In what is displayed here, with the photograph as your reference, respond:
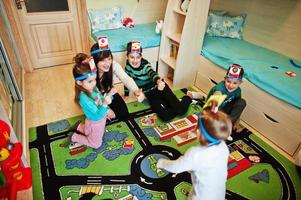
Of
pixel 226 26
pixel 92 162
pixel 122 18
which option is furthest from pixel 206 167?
pixel 122 18

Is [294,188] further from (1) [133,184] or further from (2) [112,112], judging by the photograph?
(2) [112,112]

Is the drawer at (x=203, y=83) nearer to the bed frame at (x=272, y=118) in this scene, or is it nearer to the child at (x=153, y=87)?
the bed frame at (x=272, y=118)

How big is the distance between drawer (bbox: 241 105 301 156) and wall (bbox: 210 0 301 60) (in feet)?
2.66

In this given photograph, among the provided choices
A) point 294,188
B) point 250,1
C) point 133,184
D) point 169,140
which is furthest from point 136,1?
point 294,188

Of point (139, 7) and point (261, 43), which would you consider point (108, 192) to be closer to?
point (261, 43)

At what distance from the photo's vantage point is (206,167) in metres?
1.04

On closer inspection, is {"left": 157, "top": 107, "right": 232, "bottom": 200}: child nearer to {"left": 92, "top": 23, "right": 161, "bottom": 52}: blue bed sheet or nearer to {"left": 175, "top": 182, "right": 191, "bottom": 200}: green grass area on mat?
{"left": 175, "top": 182, "right": 191, "bottom": 200}: green grass area on mat

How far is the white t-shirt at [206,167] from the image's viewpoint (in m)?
1.04

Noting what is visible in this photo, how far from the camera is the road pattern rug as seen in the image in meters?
1.46

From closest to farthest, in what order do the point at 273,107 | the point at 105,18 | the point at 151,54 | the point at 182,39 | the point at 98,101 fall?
the point at 98,101 < the point at 273,107 < the point at 182,39 < the point at 151,54 < the point at 105,18

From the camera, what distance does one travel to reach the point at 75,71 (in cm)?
155

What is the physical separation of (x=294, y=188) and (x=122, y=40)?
215 cm

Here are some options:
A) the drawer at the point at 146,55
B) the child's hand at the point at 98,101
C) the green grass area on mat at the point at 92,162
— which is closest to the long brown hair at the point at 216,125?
the green grass area on mat at the point at 92,162

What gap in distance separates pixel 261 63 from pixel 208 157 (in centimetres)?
149
